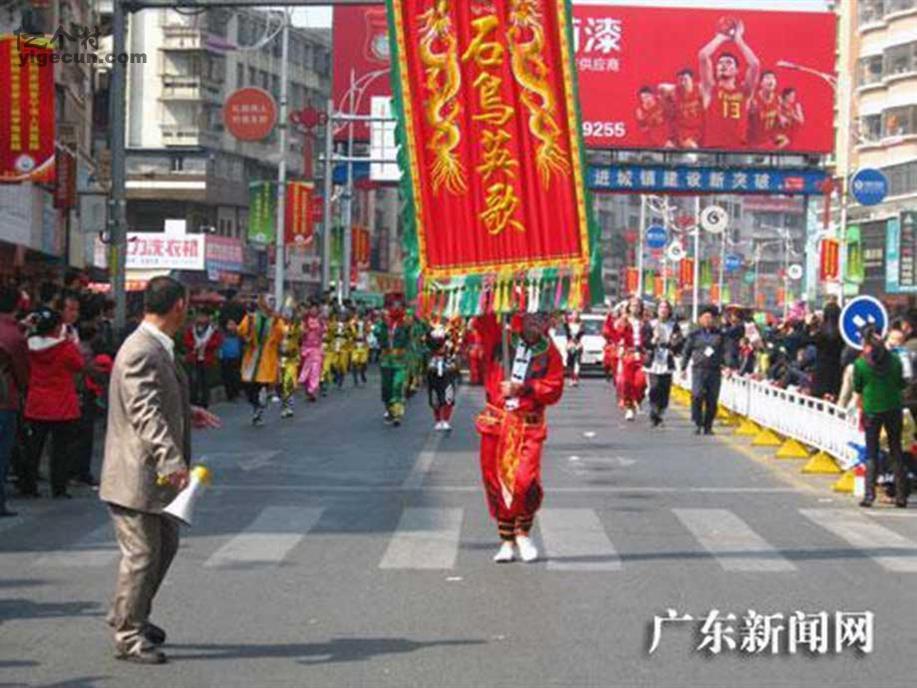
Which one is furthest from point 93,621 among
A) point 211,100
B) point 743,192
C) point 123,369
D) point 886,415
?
point 211,100

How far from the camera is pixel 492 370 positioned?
12898 mm

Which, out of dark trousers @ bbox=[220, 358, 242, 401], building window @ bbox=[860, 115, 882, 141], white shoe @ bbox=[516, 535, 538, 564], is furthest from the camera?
building window @ bbox=[860, 115, 882, 141]

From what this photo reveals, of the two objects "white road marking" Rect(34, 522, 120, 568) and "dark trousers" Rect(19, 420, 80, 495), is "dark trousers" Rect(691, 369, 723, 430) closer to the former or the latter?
"dark trousers" Rect(19, 420, 80, 495)

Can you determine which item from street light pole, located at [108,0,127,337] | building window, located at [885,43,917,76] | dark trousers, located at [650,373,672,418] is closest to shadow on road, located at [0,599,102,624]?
street light pole, located at [108,0,127,337]

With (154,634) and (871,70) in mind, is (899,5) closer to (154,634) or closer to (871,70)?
(871,70)

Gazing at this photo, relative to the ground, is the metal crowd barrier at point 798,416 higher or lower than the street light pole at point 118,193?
lower

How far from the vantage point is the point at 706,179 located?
59.6 m

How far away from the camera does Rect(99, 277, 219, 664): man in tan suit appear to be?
8781mm

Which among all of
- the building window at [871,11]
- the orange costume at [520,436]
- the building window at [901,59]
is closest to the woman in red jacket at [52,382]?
the orange costume at [520,436]

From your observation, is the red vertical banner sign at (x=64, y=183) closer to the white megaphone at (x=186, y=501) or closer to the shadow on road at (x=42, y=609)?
the shadow on road at (x=42, y=609)

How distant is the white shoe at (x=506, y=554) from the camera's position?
12.4 meters

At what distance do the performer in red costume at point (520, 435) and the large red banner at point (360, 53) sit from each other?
46.7 metres

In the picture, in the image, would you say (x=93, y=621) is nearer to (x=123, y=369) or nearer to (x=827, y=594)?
(x=123, y=369)

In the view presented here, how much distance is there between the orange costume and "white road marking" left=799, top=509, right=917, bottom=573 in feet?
7.82
